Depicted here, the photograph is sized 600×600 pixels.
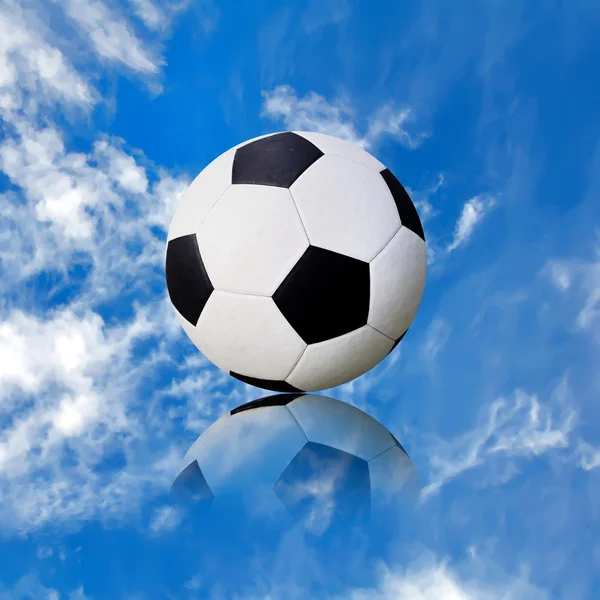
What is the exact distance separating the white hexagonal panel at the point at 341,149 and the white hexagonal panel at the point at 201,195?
0.49m

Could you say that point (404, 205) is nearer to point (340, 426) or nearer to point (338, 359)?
point (338, 359)

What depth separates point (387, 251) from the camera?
11.9ft

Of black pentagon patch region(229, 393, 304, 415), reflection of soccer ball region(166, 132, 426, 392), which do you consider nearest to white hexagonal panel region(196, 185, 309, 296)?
reflection of soccer ball region(166, 132, 426, 392)

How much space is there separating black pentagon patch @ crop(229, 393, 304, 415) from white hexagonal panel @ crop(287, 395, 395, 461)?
0.05 metres

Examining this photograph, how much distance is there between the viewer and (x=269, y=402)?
3967 millimetres

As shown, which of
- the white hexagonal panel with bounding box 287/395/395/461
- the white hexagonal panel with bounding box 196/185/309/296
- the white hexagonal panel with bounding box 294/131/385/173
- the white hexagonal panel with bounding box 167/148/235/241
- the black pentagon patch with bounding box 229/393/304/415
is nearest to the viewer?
the white hexagonal panel with bounding box 196/185/309/296

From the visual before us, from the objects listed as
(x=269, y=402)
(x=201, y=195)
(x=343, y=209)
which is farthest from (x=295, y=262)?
(x=269, y=402)

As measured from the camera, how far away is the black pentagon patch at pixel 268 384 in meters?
3.82

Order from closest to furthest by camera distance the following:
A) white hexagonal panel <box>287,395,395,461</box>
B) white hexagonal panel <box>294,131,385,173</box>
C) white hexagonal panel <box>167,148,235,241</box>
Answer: white hexagonal panel <box>287,395,395,461</box>, white hexagonal panel <box>167,148,235,241</box>, white hexagonal panel <box>294,131,385,173</box>

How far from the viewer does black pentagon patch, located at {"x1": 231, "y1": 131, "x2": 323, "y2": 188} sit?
358cm

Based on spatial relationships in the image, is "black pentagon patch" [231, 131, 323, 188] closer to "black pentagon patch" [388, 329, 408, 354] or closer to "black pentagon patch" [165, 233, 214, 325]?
"black pentagon patch" [165, 233, 214, 325]

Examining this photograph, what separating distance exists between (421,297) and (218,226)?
135 centimetres

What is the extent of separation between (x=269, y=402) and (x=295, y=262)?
38.9 inches

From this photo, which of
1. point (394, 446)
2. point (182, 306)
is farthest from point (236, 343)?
point (394, 446)
